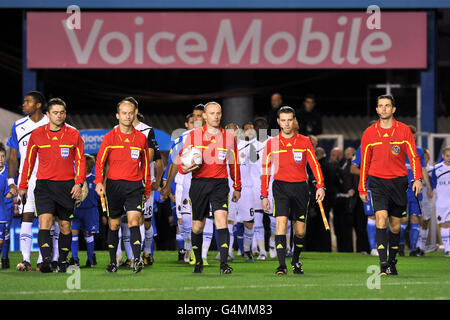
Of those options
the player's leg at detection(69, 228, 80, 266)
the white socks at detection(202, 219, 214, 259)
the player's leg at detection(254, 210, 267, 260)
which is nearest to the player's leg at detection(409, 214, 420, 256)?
the player's leg at detection(254, 210, 267, 260)

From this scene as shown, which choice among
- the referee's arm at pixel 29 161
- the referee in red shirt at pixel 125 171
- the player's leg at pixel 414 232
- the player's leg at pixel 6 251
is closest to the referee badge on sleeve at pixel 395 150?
the referee in red shirt at pixel 125 171

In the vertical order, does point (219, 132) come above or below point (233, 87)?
below

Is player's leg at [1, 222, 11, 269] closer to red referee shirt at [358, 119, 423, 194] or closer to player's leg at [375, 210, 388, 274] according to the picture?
red referee shirt at [358, 119, 423, 194]

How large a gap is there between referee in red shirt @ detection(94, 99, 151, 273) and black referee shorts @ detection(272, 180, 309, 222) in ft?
5.43

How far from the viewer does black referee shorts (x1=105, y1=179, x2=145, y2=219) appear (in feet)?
35.9

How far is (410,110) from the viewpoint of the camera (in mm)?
22016

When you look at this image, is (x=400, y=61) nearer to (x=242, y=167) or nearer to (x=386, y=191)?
(x=242, y=167)

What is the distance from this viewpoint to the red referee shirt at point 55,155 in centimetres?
1097

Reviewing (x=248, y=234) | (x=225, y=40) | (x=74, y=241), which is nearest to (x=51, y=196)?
(x=74, y=241)

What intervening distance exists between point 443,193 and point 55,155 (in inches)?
344

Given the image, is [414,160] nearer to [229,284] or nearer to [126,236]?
[229,284]

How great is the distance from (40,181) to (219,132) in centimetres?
227

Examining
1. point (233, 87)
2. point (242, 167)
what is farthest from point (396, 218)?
point (233, 87)

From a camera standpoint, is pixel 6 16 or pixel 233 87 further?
pixel 6 16
